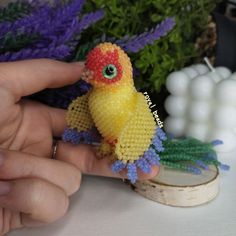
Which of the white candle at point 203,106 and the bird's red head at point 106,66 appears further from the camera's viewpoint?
the white candle at point 203,106

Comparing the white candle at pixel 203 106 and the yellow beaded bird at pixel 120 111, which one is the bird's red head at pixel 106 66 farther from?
the white candle at pixel 203 106

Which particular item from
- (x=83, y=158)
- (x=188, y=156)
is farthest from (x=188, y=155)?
(x=83, y=158)

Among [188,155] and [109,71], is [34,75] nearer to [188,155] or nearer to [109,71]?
[109,71]

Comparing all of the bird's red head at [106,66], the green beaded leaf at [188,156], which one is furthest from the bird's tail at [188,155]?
the bird's red head at [106,66]

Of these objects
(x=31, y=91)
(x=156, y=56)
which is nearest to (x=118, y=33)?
(x=156, y=56)

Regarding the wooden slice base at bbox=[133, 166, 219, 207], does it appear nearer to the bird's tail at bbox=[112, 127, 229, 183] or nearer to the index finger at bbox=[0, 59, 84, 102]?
the bird's tail at bbox=[112, 127, 229, 183]

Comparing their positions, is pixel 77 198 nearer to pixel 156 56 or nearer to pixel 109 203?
pixel 109 203
